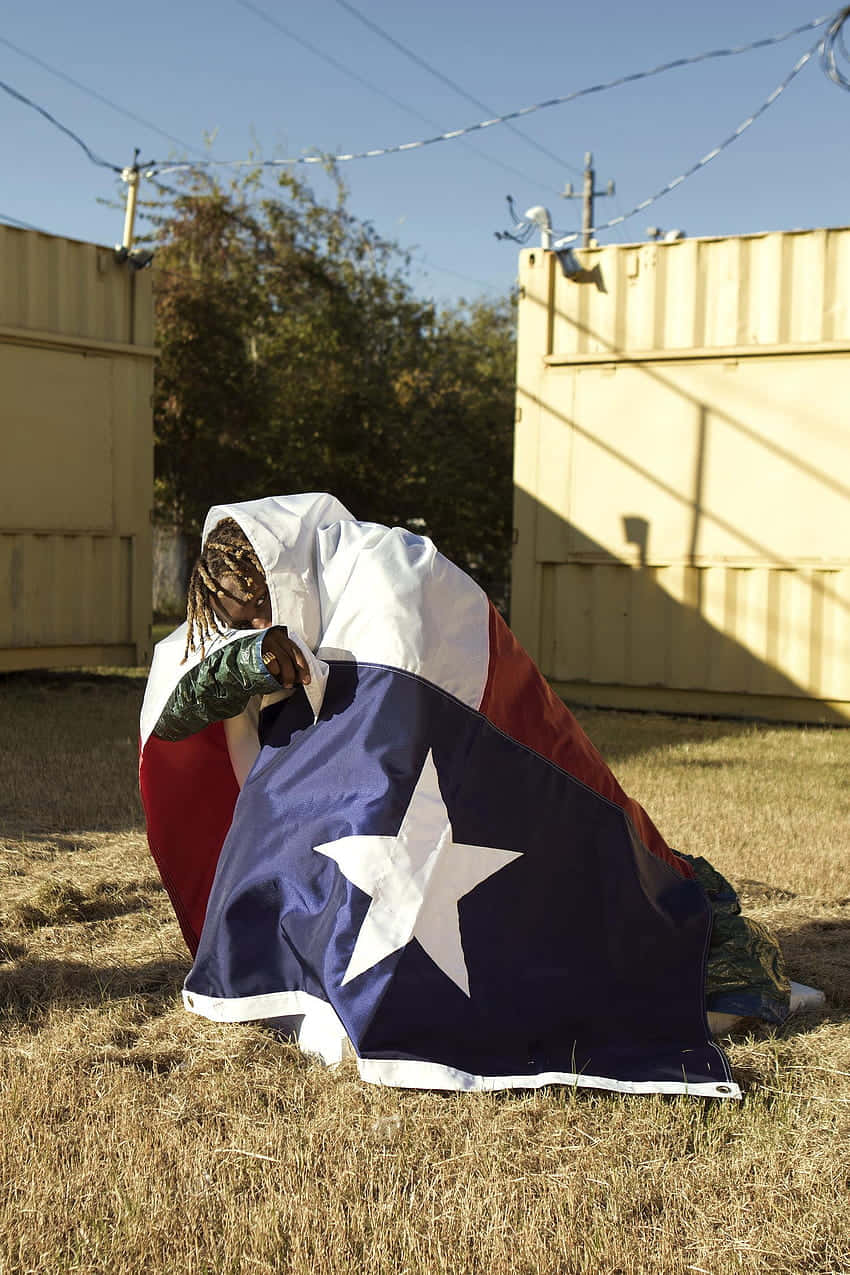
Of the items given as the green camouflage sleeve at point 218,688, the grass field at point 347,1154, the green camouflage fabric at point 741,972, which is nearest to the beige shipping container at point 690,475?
the grass field at point 347,1154

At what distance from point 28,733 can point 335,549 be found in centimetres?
597

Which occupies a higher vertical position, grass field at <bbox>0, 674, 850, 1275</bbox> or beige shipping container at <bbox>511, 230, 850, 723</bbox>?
beige shipping container at <bbox>511, 230, 850, 723</bbox>

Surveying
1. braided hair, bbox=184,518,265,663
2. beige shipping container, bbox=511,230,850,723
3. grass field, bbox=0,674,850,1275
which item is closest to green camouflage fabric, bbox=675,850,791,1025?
grass field, bbox=0,674,850,1275

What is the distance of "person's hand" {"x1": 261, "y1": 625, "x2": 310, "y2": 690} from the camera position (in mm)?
2926

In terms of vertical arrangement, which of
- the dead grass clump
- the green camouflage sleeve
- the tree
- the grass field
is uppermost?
the tree

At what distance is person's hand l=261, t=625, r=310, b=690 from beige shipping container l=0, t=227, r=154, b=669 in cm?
783

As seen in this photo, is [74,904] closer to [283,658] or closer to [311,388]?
[283,658]

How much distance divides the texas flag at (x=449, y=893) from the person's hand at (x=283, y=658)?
0.21 ft

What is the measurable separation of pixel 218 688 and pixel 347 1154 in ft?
3.65

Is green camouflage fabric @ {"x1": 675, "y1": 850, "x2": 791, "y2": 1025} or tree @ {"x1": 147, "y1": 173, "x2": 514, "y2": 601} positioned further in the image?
tree @ {"x1": 147, "y1": 173, "x2": 514, "y2": 601}

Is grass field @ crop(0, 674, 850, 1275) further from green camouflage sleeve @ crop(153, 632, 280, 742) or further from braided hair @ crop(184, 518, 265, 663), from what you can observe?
braided hair @ crop(184, 518, 265, 663)

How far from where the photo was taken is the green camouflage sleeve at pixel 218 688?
2.92m

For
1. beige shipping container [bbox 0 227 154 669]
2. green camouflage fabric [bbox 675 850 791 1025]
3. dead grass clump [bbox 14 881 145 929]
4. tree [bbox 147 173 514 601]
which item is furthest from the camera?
tree [bbox 147 173 514 601]

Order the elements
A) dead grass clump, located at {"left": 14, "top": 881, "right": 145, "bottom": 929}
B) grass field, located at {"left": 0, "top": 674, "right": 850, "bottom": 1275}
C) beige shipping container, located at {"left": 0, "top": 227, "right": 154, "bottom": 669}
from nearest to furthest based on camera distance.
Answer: grass field, located at {"left": 0, "top": 674, "right": 850, "bottom": 1275}
dead grass clump, located at {"left": 14, "top": 881, "right": 145, "bottom": 929}
beige shipping container, located at {"left": 0, "top": 227, "right": 154, "bottom": 669}
